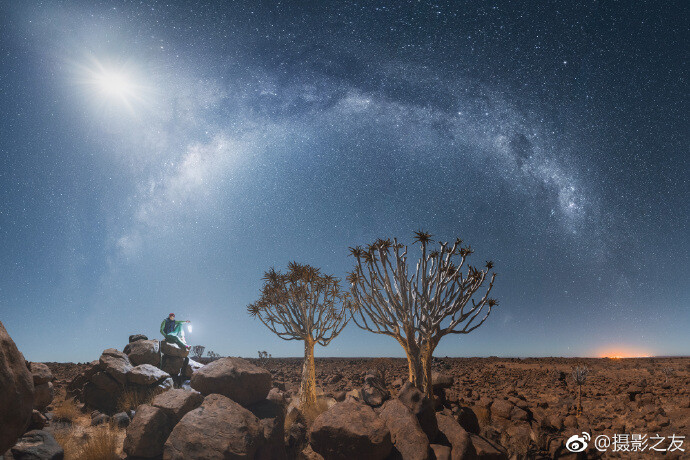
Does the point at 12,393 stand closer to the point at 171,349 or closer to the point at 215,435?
the point at 215,435

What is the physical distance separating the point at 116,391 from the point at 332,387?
39.5 ft

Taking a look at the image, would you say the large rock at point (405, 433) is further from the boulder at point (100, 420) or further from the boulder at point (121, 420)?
the boulder at point (100, 420)

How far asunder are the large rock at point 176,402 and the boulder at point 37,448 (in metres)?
1.88

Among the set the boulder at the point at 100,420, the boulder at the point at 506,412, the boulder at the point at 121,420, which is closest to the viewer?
the boulder at the point at 121,420

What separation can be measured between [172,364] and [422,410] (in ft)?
38.4

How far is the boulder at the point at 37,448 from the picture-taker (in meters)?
6.45

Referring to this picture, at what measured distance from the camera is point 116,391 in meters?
12.2

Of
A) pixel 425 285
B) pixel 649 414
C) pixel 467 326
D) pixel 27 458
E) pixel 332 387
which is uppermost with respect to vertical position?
pixel 425 285

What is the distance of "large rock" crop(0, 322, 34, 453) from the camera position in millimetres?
4820

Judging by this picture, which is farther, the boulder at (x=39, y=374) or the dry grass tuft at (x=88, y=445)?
the boulder at (x=39, y=374)

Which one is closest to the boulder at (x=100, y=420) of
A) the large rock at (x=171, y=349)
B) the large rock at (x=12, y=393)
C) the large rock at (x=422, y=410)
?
the large rock at (x=171, y=349)

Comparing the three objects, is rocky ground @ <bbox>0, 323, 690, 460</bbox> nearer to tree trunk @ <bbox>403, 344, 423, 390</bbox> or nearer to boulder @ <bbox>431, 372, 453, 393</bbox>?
boulder @ <bbox>431, 372, 453, 393</bbox>

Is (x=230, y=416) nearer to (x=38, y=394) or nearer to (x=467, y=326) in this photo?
(x=38, y=394)

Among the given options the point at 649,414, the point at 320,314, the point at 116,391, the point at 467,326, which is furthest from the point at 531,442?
the point at 116,391
